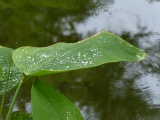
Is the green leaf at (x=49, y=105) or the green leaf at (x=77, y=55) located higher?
the green leaf at (x=77, y=55)

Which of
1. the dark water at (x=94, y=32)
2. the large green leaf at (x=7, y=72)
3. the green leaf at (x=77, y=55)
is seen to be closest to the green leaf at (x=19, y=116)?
the large green leaf at (x=7, y=72)

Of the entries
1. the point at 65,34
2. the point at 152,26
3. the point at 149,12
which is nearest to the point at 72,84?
the point at 65,34

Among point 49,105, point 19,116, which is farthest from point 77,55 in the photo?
point 19,116

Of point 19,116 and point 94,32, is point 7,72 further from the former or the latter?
point 94,32

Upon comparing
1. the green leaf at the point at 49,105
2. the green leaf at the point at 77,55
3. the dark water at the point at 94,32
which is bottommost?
the green leaf at the point at 49,105

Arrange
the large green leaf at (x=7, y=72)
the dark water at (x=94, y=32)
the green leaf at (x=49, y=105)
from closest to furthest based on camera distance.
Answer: the green leaf at (x=49, y=105)
the large green leaf at (x=7, y=72)
the dark water at (x=94, y=32)

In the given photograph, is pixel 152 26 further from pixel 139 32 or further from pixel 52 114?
pixel 52 114

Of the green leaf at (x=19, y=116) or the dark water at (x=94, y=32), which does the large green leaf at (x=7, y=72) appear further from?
the dark water at (x=94, y=32)
